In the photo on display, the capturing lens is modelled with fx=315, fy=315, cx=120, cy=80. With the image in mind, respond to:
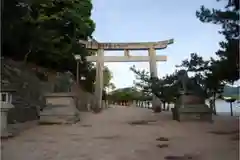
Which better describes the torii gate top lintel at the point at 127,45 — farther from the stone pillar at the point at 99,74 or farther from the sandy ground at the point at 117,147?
the sandy ground at the point at 117,147

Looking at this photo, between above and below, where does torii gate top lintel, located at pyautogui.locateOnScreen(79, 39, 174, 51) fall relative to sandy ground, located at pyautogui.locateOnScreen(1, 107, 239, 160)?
above

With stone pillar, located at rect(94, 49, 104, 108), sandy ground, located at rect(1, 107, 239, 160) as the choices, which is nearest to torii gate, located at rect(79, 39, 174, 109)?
stone pillar, located at rect(94, 49, 104, 108)

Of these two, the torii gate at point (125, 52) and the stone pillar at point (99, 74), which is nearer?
the torii gate at point (125, 52)

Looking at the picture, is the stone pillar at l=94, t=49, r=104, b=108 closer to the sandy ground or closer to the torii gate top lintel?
the torii gate top lintel

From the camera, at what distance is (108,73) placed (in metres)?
27.3

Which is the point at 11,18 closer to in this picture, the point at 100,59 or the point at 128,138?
the point at 128,138

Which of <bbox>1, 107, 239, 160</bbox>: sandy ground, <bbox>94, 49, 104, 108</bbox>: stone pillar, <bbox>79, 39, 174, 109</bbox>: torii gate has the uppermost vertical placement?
<bbox>79, 39, 174, 109</bbox>: torii gate

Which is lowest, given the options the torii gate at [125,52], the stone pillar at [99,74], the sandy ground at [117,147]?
the sandy ground at [117,147]

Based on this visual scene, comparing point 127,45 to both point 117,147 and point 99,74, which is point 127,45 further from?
point 117,147

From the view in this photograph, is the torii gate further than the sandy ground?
Yes

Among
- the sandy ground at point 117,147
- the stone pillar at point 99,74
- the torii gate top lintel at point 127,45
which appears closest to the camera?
the sandy ground at point 117,147

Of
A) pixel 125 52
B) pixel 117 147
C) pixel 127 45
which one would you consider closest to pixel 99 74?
pixel 125 52

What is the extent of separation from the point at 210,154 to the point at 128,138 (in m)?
1.67

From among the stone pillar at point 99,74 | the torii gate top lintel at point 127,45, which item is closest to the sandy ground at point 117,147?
the torii gate top lintel at point 127,45
